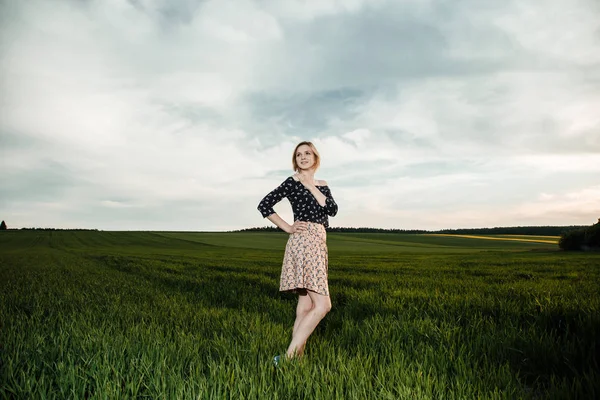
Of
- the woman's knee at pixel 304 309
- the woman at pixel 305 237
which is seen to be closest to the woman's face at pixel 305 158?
the woman at pixel 305 237

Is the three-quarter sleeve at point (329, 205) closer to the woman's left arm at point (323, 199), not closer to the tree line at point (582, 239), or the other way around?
the woman's left arm at point (323, 199)

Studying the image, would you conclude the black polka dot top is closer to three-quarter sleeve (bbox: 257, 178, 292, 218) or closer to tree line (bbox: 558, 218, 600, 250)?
three-quarter sleeve (bbox: 257, 178, 292, 218)

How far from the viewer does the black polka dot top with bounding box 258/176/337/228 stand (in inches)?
171

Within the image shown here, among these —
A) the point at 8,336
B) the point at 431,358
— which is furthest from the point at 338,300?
the point at 8,336

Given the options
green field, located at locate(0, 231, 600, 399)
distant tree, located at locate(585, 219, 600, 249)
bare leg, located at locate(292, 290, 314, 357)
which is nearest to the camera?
green field, located at locate(0, 231, 600, 399)

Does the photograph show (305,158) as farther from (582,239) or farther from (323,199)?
(582,239)

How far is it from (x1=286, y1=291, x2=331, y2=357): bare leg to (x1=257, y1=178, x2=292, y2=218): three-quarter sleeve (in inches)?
37.5

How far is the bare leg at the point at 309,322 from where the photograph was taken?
410 centimetres

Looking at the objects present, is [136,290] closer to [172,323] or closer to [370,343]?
[172,323]

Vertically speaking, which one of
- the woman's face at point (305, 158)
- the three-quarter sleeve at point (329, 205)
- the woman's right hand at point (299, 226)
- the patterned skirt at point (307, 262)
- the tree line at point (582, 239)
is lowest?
the tree line at point (582, 239)

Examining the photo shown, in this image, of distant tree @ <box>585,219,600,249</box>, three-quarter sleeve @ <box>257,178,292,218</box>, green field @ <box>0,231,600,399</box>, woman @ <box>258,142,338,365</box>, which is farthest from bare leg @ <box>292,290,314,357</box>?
distant tree @ <box>585,219,600,249</box>

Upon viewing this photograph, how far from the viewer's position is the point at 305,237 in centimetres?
429

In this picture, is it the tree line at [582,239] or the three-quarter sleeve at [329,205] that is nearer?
the three-quarter sleeve at [329,205]

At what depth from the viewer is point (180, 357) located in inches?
150
